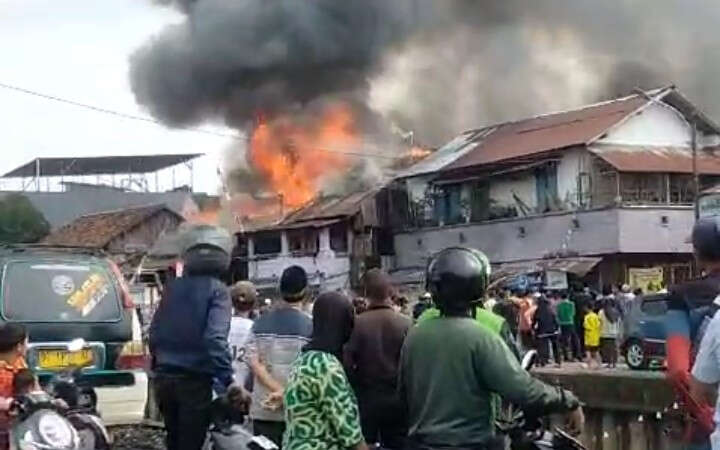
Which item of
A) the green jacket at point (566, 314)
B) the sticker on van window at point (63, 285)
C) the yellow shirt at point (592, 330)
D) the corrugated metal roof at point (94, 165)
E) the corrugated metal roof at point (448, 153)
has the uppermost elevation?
the corrugated metal roof at point (94, 165)

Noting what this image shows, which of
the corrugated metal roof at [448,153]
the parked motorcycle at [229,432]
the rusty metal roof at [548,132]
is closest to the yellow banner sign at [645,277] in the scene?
the rusty metal roof at [548,132]

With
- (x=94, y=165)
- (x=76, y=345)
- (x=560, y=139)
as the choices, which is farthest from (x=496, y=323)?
(x=94, y=165)

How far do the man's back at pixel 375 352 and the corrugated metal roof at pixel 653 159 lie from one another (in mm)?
30673

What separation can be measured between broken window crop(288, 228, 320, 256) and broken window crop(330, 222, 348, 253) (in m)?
0.67

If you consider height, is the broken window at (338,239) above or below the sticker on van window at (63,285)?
above

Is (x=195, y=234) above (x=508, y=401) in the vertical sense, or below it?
above

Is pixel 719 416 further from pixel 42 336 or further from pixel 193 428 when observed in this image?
pixel 42 336

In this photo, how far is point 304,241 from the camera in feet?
150

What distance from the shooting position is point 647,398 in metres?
8.97

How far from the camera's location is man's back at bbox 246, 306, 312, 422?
6.80 metres

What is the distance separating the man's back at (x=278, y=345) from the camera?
6805 millimetres

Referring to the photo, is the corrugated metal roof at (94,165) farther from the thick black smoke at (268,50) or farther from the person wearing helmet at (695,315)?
the person wearing helmet at (695,315)

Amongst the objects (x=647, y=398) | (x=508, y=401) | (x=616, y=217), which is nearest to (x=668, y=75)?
(x=616, y=217)

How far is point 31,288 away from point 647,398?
5.04 m
